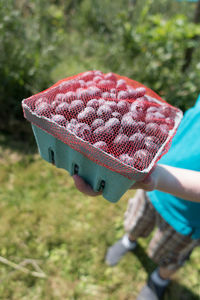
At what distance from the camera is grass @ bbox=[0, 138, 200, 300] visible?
1612 millimetres

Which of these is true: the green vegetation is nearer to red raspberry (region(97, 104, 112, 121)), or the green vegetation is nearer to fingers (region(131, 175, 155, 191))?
fingers (region(131, 175, 155, 191))

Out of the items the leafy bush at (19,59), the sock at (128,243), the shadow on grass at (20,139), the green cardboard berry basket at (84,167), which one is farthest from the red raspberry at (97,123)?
the shadow on grass at (20,139)

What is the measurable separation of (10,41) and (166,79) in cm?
158

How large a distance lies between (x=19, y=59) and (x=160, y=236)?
80.4 inches

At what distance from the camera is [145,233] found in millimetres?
1507

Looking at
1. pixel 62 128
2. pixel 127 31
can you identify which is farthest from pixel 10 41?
pixel 62 128

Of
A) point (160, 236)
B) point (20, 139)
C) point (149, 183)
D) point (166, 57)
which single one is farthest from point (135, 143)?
point (20, 139)

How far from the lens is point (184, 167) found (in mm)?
1039

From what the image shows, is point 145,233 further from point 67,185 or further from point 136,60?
point 136,60

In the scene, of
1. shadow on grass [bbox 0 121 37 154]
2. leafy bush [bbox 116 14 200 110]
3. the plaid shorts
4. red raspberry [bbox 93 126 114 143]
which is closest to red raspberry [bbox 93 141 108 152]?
red raspberry [bbox 93 126 114 143]

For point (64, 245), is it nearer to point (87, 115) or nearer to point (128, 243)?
point (128, 243)

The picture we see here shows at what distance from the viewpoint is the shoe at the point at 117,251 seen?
176 cm

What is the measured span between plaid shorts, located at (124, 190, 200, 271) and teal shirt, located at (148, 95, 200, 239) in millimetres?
94

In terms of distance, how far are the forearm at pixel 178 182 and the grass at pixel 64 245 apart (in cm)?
122
